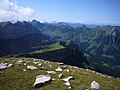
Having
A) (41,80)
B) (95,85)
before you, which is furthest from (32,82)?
(95,85)

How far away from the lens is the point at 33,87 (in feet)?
97.2

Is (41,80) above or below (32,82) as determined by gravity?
above

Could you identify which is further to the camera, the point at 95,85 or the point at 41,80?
the point at 41,80

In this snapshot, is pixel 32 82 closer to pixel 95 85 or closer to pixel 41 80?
pixel 41 80

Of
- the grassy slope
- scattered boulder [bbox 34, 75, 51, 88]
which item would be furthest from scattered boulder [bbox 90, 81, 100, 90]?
scattered boulder [bbox 34, 75, 51, 88]

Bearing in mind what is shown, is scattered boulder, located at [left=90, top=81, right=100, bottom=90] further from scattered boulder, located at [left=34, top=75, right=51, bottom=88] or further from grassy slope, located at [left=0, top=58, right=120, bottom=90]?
scattered boulder, located at [left=34, top=75, right=51, bottom=88]

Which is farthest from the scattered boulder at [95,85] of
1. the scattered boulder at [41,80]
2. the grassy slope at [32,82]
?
the scattered boulder at [41,80]

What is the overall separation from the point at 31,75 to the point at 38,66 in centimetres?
661

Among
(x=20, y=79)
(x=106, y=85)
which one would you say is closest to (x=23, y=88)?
(x=20, y=79)

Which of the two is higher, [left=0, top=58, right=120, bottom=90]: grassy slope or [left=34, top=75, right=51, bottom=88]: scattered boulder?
[left=34, top=75, right=51, bottom=88]: scattered boulder

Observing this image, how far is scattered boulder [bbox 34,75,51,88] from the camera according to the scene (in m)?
30.0

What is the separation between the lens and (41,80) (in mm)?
A: 31328

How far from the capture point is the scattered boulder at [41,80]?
30047 mm

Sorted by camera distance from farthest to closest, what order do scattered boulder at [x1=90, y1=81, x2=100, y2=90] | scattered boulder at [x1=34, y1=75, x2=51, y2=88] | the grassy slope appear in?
scattered boulder at [x1=34, y1=75, x2=51, y2=88]
the grassy slope
scattered boulder at [x1=90, y1=81, x2=100, y2=90]
